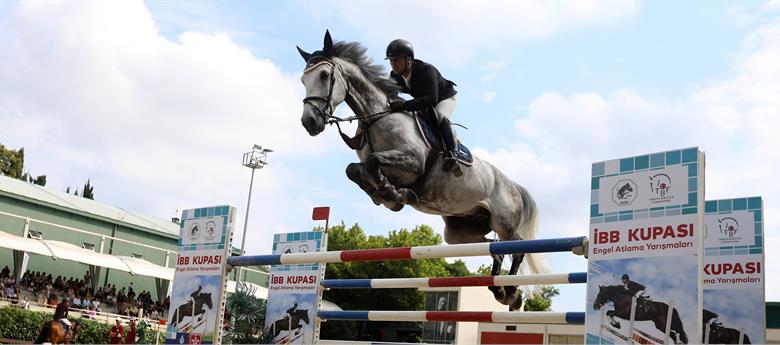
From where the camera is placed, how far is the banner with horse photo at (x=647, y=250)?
319 centimetres

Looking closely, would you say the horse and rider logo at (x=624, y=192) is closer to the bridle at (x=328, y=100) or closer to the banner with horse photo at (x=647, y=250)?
the banner with horse photo at (x=647, y=250)

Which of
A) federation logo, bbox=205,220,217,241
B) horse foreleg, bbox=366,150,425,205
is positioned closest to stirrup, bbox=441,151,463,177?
horse foreleg, bbox=366,150,425,205

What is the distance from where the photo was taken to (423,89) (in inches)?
190

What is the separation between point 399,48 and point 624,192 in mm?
1952

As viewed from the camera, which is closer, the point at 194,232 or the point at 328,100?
the point at 328,100

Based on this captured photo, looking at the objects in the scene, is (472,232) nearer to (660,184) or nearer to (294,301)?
(660,184)

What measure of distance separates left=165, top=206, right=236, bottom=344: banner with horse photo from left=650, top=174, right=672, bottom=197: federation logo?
10.5ft

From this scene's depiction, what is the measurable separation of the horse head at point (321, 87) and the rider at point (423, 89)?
36 centimetres

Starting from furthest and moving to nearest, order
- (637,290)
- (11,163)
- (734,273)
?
(11,163)
(734,273)
(637,290)

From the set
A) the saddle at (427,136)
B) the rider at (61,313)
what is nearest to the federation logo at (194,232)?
the rider at (61,313)

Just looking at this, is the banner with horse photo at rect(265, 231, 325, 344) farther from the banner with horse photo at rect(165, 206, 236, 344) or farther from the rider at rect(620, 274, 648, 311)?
the rider at rect(620, 274, 648, 311)

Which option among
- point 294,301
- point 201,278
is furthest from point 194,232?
point 294,301

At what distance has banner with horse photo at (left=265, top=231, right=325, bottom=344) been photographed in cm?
683

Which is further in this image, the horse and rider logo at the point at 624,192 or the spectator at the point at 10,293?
the spectator at the point at 10,293
